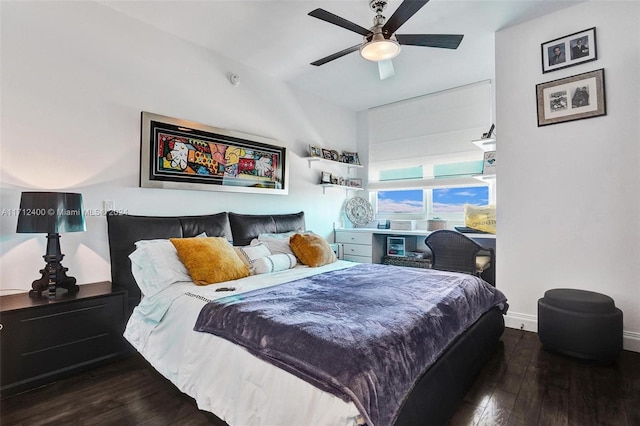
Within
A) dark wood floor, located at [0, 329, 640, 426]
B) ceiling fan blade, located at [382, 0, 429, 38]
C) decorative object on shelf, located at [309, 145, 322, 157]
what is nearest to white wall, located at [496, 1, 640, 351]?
dark wood floor, located at [0, 329, 640, 426]

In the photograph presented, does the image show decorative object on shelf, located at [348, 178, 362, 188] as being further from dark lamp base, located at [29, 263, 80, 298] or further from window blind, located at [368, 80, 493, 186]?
dark lamp base, located at [29, 263, 80, 298]

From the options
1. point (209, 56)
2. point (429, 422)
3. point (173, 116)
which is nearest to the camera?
point (429, 422)

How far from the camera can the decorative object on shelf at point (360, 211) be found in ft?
16.6

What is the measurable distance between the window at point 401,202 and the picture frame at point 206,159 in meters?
1.90

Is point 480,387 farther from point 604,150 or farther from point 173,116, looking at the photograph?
point 173,116

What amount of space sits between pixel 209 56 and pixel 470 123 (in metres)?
3.35

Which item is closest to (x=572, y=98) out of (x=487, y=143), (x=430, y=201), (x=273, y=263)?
(x=487, y=143)

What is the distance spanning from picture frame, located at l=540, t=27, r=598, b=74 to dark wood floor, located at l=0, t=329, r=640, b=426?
8.18 feet

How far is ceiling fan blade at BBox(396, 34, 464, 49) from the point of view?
91.4 inches

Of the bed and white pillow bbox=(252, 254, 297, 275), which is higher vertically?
white pillow bbox=(252, 254, 297, 275)

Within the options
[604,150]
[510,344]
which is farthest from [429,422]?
[604,150]

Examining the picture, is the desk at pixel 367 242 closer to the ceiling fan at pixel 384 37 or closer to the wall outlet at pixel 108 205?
the ceiling fan at pixel 384 37

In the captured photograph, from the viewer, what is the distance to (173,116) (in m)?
3.04

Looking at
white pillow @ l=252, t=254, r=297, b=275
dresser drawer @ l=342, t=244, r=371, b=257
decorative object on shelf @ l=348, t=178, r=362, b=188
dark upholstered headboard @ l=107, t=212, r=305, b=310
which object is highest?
decorative object on shelf @ l=348, t=178, r=362, b=188
